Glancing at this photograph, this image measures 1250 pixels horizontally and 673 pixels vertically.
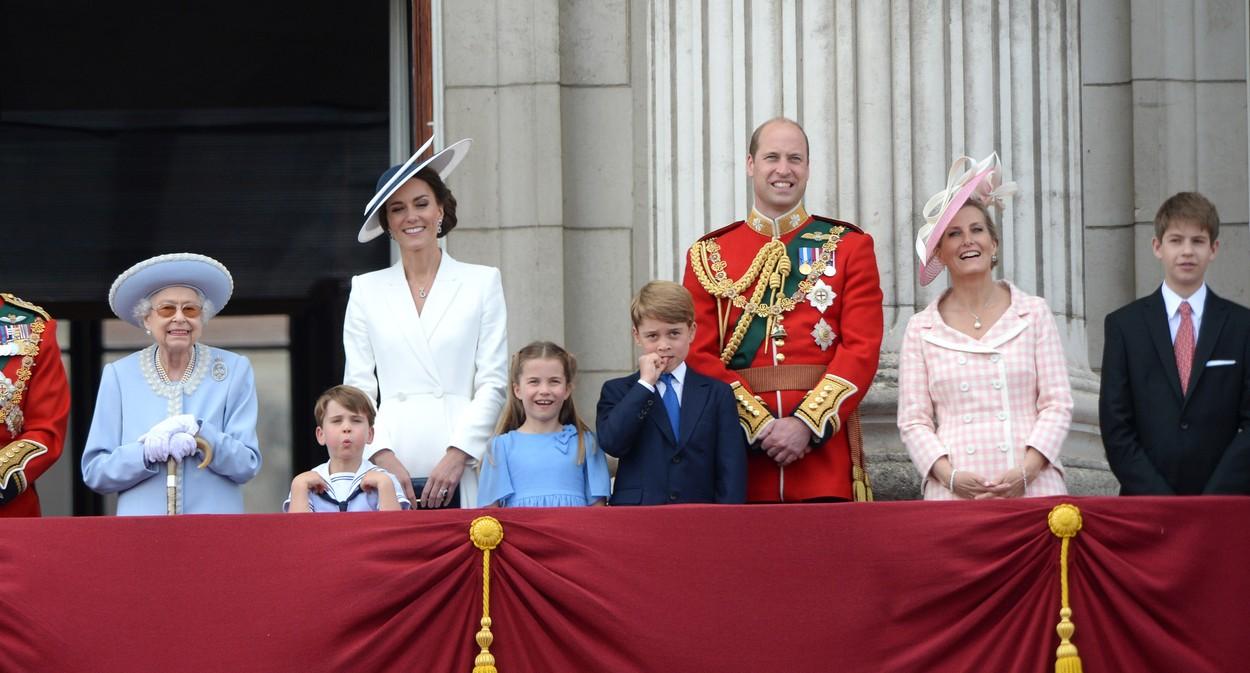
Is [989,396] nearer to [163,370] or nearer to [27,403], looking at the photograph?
[163,370]

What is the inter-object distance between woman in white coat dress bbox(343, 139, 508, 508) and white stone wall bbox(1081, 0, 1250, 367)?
3156 millimetres

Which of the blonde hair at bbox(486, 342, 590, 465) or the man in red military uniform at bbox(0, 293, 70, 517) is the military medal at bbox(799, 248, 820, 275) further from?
the man in red military uniform at bbox(0, 293, 70, 517)

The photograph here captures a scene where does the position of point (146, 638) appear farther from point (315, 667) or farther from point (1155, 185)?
point (1155, 185)

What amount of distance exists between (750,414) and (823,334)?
40cm

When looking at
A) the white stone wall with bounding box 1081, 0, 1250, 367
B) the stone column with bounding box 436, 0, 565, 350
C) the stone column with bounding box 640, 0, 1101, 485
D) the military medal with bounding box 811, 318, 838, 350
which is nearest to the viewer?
the military medal with bounding box 811, 318, 838, 350

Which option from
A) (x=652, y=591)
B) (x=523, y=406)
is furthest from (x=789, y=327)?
(x=652, y=591)

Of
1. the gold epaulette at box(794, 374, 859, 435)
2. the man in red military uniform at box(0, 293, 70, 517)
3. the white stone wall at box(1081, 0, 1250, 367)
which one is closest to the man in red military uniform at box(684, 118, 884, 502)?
the gold epaulette at box(794, 374, 859, 435)

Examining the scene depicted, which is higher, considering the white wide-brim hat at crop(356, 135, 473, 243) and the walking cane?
the white wide-brim hat at crop(356, 135, 473, 243)

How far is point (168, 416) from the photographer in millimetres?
6668

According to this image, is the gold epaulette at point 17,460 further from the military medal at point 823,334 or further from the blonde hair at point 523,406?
the military medal at point 823,334

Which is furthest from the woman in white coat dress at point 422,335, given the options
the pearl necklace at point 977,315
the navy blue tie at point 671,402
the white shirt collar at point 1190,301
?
the white shirt collar at point 1190,301

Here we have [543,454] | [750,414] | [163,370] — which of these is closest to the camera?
[543,454]

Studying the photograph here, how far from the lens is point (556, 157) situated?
29.6 ft

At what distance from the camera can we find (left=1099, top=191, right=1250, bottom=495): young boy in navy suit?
6.49 meters
